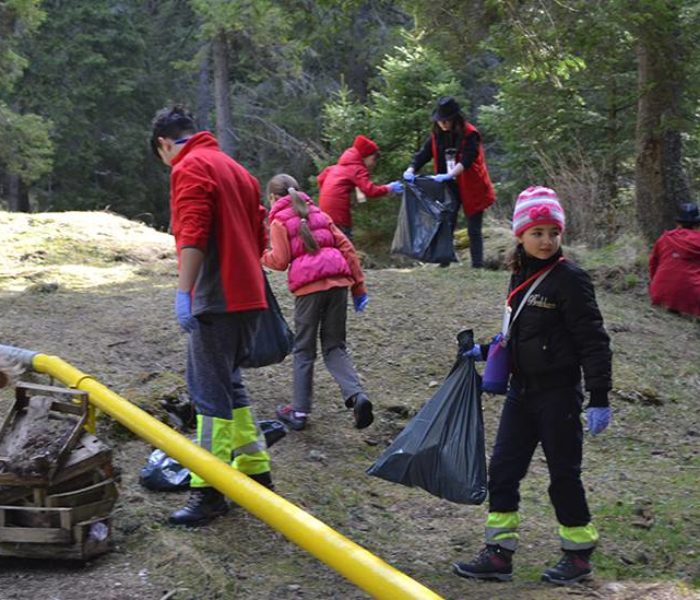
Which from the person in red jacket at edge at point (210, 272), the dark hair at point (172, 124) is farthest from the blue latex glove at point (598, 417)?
the dark hair at point (172, 124)

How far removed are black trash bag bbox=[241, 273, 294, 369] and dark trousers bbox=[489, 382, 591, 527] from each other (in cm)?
141

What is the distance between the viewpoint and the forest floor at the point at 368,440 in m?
4.38

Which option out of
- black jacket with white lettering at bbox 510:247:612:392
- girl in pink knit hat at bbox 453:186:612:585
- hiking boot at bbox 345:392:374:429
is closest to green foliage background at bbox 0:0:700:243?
hiking boot at bbox 345:392:374:429

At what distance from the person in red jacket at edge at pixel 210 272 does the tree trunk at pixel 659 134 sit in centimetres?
796

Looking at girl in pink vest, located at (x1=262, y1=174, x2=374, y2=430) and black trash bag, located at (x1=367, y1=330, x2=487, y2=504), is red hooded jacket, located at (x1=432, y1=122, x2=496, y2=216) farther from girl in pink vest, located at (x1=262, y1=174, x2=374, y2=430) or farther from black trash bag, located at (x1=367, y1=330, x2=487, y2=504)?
black trash bag, located at (x1=367, y1=330, x2=487, y2=504)

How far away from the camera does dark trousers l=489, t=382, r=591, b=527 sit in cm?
447

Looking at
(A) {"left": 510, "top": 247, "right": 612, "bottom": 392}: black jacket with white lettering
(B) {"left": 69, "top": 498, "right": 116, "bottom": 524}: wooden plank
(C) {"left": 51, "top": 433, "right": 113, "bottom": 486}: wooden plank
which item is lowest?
(B) {"left": 69, "top": 498, "right": 116, "bottom": 524}: wooden plank

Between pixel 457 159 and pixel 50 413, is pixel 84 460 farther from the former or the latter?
pixel 457 159

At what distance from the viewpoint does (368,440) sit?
268 inches

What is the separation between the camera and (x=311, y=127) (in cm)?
2972

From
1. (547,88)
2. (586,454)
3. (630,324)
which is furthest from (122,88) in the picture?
(586,454)

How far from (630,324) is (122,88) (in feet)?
78.2

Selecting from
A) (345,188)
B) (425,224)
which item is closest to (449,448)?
(345,188)

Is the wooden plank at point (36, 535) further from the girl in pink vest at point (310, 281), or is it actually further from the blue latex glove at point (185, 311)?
the girl in pink vest at point (310, 281)
